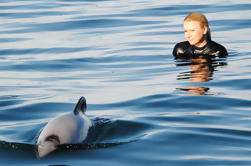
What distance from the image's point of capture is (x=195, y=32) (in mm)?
10531

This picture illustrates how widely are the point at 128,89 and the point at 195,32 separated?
2610mm

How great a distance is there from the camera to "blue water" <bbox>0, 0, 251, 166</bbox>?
536 cm

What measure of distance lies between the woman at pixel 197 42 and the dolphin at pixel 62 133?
5412 millimetres

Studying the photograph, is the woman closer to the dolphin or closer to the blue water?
the blue water

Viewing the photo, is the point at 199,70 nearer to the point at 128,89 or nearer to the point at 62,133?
the point at 128,89

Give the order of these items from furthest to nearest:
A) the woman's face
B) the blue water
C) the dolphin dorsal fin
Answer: the woman's face → the dolphin dorsal fin → the blue water

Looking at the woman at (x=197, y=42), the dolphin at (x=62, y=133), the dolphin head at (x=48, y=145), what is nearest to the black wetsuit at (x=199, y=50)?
the woman at (x=197, y=42)

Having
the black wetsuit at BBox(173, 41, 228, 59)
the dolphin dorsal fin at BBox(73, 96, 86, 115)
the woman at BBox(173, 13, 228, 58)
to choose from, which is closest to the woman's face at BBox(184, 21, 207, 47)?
the woman at BBox(173, 13, 228, 58)

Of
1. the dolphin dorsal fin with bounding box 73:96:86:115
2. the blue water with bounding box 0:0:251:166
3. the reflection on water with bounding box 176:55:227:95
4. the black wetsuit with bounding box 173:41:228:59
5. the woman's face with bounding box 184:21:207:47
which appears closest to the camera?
the blue water with bounding box 0:0:251:166

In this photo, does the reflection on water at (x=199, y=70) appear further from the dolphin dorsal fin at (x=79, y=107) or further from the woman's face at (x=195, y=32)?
the dolphin dorsal fin at (x=79, y=107)

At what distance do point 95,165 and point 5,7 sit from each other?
56.7ft

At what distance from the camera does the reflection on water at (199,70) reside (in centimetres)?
807

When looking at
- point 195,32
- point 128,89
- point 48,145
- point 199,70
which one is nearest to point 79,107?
point 48,145

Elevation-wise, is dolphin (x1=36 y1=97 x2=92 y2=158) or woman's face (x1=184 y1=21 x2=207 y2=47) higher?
woman's face (x1=184 y1=21 x2=207 y2=47)
